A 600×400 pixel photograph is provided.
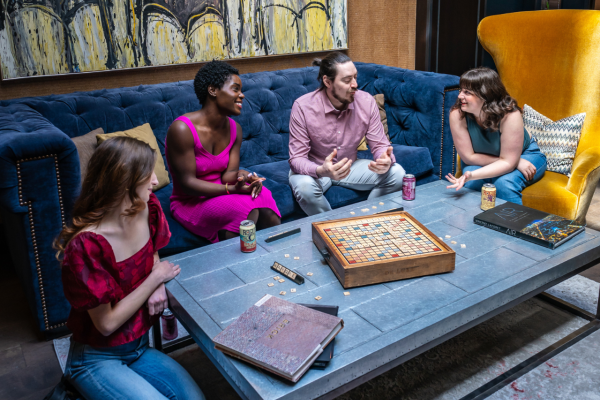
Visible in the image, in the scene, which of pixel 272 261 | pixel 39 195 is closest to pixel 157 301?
pixel 272 261

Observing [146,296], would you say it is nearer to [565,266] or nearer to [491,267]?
[491,267]

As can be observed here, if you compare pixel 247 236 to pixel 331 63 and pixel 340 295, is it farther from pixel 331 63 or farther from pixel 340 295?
pixel 331 63

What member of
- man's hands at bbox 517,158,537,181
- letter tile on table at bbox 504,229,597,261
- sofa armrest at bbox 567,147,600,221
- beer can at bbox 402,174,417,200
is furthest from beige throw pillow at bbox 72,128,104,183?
sofa armrest at bbox 567,147,600,221

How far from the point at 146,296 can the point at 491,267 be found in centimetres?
104

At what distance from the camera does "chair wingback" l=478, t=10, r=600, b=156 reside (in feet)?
8.50

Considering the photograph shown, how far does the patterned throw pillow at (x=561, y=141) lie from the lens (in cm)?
259

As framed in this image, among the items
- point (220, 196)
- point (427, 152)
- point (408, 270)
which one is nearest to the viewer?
point (408, 270)

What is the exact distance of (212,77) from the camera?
87.5 inches

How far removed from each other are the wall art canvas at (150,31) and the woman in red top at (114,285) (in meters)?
1.85

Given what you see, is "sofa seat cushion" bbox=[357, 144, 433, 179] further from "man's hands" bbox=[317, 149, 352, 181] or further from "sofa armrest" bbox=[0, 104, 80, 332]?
"sofa armrest" bbox=[0, 104, 80, 332]

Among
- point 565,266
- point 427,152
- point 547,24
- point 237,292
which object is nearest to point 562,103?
point 547,24

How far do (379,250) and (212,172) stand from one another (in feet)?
3.50

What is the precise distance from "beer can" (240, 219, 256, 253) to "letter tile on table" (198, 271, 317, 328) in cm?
21

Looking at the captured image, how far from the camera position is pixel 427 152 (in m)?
2.93
